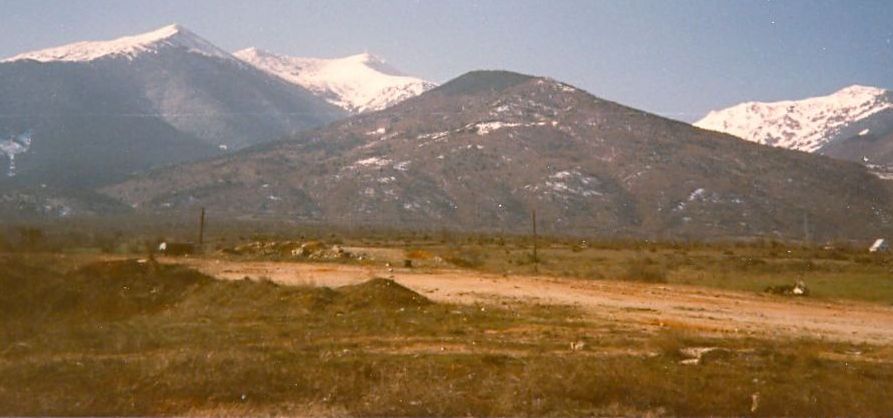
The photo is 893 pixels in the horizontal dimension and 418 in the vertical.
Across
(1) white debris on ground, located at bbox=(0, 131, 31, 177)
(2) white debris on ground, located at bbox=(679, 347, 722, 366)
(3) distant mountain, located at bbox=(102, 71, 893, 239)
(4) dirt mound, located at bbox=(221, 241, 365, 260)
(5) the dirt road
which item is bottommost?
(5) the dirt road

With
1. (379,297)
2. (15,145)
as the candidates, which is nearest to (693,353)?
(379,297)

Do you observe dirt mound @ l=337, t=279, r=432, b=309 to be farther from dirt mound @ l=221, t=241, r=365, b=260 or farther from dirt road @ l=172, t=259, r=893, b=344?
dirt mound @ l=221, t=241, r=365, b=260

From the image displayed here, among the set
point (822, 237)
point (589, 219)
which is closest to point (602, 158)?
point (589, 219)

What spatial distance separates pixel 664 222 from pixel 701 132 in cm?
3888

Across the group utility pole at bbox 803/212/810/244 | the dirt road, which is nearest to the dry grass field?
the dirt road

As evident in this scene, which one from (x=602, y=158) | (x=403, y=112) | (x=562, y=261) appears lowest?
(x=562, y=261)

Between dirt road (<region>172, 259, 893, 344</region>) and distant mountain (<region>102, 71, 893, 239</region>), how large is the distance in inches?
3065

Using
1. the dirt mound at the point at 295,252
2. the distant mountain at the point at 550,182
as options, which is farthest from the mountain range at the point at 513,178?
the dirt mound at the point at 295,252

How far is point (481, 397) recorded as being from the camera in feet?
34.0

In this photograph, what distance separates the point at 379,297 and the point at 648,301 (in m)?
9.36

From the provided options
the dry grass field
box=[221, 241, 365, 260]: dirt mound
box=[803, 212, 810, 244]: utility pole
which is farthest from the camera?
box=[803, 212, 810, 244]: utility pole

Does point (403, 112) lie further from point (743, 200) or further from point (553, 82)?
point (743, 200)

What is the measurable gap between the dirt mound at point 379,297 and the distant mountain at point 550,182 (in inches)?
3533

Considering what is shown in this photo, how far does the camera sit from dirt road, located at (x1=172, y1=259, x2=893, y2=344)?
63.8ft
